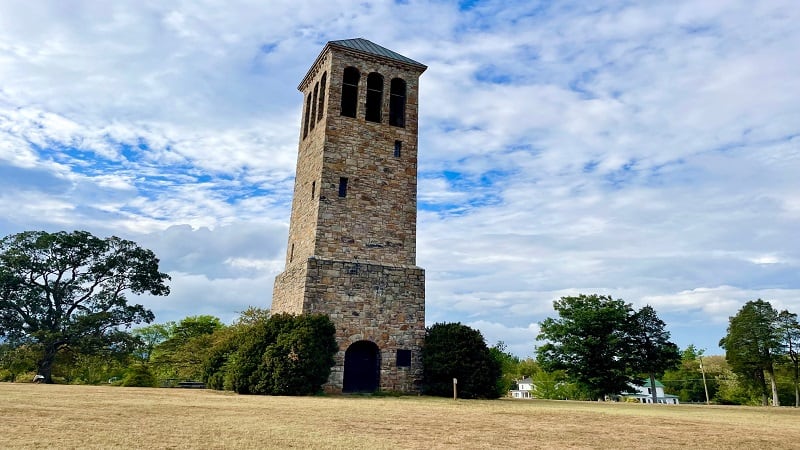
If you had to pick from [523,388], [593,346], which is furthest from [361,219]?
[523,388]

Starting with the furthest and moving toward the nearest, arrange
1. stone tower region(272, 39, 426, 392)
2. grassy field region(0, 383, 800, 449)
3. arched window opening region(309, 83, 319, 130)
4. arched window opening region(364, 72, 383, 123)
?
arched window opening region(309, 83, 319, 130) → arched window opening region(364, 72, 383, 123) → stone tower region(272, 39, 426, 392) → grassy field region(0, 383, 800, 449)

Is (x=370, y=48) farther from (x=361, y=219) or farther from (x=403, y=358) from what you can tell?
(x=403, y=358)

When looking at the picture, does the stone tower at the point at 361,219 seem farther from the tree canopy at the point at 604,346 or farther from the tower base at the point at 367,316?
the tree canopy at the point at 604,346

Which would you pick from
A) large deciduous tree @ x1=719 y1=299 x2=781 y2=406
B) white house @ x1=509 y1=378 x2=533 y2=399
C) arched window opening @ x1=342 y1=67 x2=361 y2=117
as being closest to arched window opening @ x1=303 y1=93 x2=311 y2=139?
arched window opening @ x1=342 y1=67 x2=361 y2=117

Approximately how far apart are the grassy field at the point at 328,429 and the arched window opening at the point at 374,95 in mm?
15604

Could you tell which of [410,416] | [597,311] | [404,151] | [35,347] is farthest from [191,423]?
[597,311]

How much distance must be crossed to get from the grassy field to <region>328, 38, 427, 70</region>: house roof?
55.2 feet

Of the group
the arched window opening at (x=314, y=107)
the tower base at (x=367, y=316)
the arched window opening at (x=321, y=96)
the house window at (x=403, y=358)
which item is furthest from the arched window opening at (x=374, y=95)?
the house window at (x=403, y=358)

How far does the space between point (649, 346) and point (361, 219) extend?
70.7ft

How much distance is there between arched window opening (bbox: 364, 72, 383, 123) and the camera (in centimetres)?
2528

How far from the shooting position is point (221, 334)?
28984mm

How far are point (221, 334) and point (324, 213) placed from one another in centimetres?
1129

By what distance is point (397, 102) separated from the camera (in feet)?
85.1

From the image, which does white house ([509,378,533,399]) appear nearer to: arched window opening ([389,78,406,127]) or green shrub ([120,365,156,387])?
arched window opening ([389,78,406,127])
